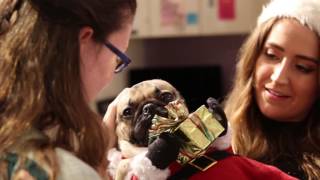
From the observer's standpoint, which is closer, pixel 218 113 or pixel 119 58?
pixel 119 58

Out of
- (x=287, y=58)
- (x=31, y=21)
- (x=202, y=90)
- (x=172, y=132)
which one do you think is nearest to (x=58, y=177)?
(x=31, y=21)

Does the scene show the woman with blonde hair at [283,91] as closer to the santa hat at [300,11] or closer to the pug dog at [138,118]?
the santa hat at [300,11]

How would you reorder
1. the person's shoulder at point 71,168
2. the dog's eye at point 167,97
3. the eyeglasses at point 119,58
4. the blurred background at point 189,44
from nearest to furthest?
the person's shoulder at point 71,168, the eyeglasses at point 119,58, the dog's eye at point 167,97, the blurred background at point 189,44

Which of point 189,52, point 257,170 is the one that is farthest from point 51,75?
point 189,52

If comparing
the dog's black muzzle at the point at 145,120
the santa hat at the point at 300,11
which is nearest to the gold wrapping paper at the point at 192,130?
the dog's black muzzle at the point at 145,120

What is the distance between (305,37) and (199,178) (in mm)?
622

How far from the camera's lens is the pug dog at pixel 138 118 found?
1.28 m

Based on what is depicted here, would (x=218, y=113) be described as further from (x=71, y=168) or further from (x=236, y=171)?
(x=71, y=168)

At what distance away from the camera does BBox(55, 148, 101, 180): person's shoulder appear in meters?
0.94

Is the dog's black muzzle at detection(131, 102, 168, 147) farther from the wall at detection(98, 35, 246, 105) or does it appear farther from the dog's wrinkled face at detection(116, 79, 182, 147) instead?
the wall at detection(98, 35, 246, 105)

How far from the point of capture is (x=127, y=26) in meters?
1.09

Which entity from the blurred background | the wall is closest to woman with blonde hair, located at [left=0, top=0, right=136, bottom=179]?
the blurred background

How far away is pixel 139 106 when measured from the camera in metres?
1.33

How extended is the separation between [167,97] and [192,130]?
0.46 feet
